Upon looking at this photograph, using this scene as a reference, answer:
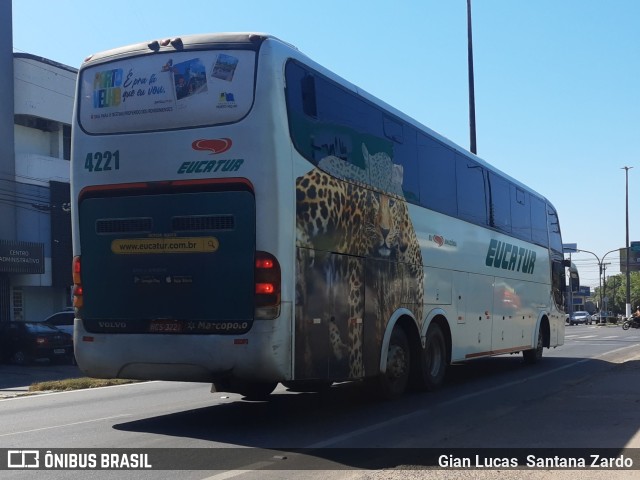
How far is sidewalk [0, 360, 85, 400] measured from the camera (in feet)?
56.5

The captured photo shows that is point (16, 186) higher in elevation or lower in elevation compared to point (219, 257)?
higher

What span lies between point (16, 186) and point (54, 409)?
2426 cm

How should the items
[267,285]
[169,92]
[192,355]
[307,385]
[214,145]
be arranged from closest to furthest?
[267,285]
[192,355]
[214,145]
[169,92]
[307,385]

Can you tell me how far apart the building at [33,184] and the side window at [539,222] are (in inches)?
851

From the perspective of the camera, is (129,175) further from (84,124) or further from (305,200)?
(305,200)

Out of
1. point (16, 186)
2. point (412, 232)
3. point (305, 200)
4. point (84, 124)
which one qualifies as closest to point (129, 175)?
point (84, 124)

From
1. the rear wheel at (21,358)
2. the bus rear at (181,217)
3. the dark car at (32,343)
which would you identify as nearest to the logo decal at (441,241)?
the bus rear at (181,217)

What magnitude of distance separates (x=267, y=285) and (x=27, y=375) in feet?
48.5

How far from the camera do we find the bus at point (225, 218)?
8.82 metres

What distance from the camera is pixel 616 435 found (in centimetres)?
892

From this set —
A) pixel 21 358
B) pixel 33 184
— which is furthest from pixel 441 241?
pixel 33 184

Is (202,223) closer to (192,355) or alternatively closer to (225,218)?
(225,218)

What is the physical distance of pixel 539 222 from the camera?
65.1 ft

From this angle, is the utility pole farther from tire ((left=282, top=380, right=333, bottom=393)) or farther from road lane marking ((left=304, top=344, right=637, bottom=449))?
tire ((left=282, top=380, right=333, bottom=393))
